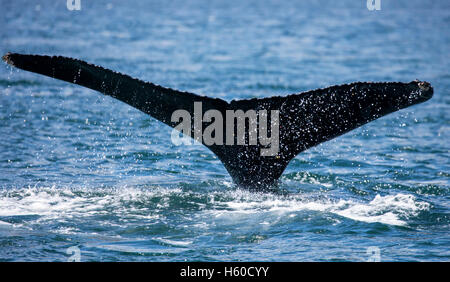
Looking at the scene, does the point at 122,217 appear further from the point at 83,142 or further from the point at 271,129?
the point at 83,142

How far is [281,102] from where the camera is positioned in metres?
7.89

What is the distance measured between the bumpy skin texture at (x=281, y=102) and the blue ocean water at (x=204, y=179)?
75 cm

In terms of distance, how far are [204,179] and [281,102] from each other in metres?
2.86

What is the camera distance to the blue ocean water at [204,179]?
301 inches

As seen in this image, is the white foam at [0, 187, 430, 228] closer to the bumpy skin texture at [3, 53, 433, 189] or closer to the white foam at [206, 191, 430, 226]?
the white foam at [206, 191, 430, 226]

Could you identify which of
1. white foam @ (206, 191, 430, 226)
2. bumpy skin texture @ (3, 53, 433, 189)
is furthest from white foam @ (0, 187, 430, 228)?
bumpy skin texture @ (3, 53, 433, 189)

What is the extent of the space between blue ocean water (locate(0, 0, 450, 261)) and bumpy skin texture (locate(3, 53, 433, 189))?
749 mm

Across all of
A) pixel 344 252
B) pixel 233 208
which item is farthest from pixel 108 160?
pixel 344 252

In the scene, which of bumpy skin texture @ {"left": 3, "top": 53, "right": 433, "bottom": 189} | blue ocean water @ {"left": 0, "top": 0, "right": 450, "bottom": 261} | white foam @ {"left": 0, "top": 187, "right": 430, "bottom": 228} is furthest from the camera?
white foam @ {"left": 0, "top": 187, "right": 430, "bottom": 228}

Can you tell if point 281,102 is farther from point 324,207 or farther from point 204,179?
point 204,179

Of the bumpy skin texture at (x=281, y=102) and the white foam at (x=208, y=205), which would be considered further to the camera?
the white foam at (x=208, y=205)

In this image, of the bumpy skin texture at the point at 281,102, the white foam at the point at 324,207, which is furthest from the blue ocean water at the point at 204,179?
the bumpy skin texture at the point at 281,102

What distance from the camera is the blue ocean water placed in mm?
7641

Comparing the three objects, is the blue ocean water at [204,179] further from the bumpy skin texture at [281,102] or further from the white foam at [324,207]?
the bumpy skin texture at [281,102]
